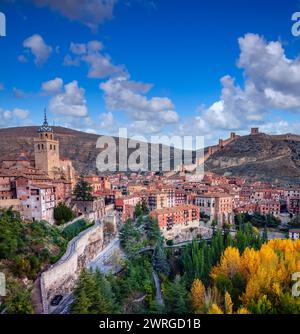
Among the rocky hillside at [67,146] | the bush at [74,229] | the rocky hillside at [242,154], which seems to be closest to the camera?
the bush at [74,229]

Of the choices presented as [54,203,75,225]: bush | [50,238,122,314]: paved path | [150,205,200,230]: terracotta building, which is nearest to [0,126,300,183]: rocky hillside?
[150,205,200,230]: terracotta building

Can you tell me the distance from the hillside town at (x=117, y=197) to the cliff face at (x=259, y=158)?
17.0 feet

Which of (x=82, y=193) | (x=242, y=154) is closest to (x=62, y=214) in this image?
(x=82, y=193)

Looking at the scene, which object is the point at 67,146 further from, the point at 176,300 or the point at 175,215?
the point at 176,300

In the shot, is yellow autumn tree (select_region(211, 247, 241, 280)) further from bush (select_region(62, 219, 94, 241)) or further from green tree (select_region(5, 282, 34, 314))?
green tree (select_region(5, 282, 34, 314))

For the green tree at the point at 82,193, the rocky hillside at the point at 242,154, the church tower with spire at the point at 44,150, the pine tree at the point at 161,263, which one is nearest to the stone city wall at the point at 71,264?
the green tree at the point at 82,193

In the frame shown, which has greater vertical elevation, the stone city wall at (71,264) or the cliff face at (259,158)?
the cliff face at (259,158)

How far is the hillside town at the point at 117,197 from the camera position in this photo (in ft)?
25.6

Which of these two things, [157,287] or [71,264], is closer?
[71,264]

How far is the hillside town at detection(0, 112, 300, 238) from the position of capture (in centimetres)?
780

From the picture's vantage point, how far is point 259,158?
23859 millimetres

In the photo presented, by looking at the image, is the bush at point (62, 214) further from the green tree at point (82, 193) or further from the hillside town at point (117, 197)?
the green tree at point (82, 193)

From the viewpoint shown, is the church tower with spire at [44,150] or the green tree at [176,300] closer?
the green tree at [176,300]

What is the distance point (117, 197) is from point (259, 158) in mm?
15548
